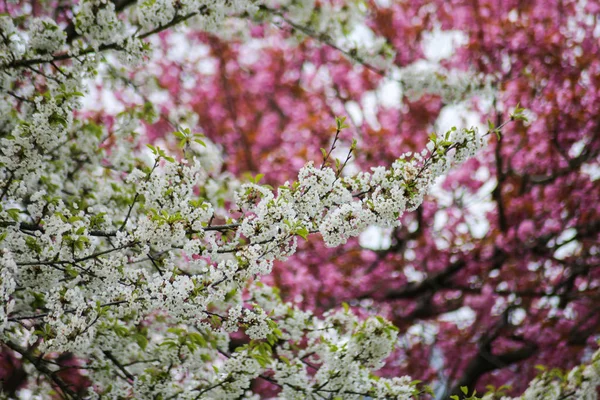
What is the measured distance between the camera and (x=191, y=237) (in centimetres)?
290

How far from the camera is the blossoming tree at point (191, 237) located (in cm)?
259

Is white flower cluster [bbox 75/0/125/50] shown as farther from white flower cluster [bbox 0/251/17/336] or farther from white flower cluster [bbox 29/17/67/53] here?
white flower cluster [bbox 0/251/17/336]

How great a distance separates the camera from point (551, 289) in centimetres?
623

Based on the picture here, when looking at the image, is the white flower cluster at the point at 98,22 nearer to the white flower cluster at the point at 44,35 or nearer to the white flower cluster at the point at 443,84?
the white flower cluster at the point at 44,35

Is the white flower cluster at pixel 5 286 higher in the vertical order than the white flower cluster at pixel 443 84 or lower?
lower

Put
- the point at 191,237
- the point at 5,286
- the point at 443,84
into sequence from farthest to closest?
the point at 443,84, the point at 191,237, the point at 5,286

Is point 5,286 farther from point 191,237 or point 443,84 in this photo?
point 443,84

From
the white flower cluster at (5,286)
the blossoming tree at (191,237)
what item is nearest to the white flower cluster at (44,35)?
the blossoming tree at (191,237)

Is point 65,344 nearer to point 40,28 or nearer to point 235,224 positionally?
point 235,224

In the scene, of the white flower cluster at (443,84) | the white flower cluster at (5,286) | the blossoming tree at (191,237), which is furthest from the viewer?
the white flower cluster at (443,84)

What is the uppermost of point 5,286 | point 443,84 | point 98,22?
point 443,84

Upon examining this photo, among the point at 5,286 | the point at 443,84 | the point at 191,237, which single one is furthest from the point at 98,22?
the point at 443,84

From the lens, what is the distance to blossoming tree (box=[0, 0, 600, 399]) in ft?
8.49

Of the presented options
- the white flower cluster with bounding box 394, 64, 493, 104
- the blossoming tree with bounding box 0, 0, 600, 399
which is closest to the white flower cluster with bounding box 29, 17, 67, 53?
the blossoming tree with bounding box 0, 0, 600, 399
